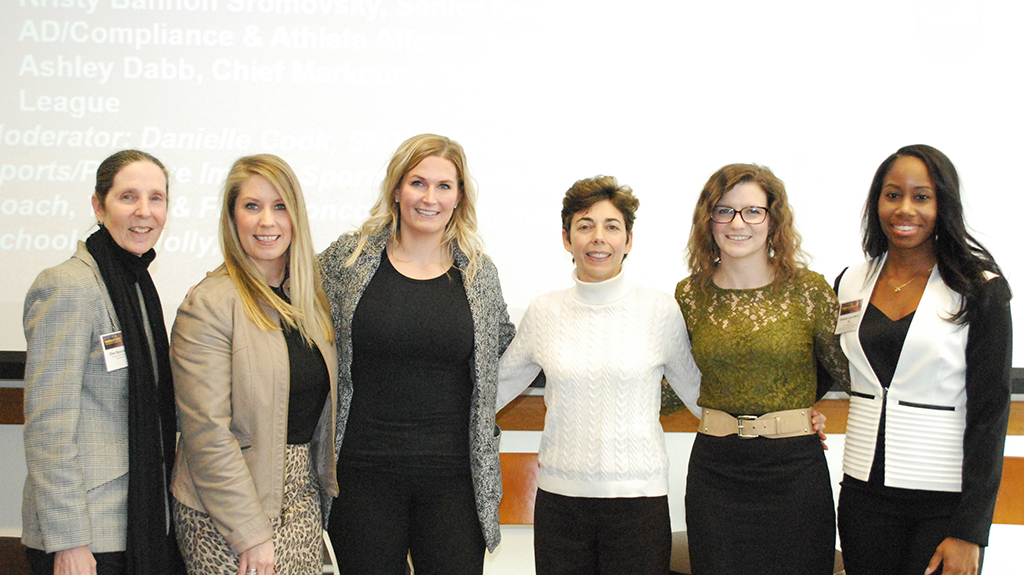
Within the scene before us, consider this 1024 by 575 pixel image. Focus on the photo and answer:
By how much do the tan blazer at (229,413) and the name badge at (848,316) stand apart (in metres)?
1.52

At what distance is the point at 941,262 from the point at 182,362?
6.38 feet

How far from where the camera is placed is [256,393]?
167 centimetres

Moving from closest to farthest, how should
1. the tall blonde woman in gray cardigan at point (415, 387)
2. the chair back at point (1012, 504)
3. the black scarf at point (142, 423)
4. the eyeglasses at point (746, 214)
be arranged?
the black scarf at point (142, 423) < the tall blonde woman in gray cardigan at point (415, 387) < the eyeglasses at point (746, 214) < the chair back at point (1012, 504)

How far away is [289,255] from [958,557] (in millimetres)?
1844

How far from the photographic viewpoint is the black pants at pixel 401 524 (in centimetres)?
187

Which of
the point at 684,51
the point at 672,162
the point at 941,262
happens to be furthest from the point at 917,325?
the point at 684,51

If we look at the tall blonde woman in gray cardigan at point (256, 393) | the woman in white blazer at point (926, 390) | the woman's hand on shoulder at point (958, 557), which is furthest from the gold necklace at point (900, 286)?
the tall blonde woman in gray cardigan at point (256, 393)

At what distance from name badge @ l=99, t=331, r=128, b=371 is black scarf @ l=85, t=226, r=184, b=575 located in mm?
11

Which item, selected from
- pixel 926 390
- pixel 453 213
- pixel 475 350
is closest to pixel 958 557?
pixel 926 390

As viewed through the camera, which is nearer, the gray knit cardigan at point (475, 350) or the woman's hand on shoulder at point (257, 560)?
the woman's hand on shoulder at point (257, 560)

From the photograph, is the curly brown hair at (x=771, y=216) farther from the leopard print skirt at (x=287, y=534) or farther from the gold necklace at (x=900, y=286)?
the leopard print skirt at (x=287, y=534)

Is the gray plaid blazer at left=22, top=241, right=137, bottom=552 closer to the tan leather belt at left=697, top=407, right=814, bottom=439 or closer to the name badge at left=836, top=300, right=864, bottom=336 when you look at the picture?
the tan leather belt at left=697, top=407, right=814, bottom=439

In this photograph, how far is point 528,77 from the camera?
303 cm

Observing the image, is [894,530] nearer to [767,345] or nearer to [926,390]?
[926,390]
